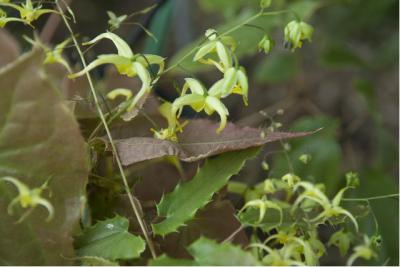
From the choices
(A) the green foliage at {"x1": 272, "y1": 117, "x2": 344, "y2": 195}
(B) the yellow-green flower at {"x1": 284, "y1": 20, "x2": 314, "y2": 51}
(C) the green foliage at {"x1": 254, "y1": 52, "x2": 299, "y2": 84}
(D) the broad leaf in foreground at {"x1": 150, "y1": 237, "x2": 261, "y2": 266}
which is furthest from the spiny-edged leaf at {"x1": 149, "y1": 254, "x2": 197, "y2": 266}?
(C) the green foliage at {"x1": 254, "y1": 52, "x2": 299, "y2": 84}

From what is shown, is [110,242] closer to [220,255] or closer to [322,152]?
[220,255]

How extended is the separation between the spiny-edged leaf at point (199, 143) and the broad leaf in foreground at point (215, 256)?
0.16 ft

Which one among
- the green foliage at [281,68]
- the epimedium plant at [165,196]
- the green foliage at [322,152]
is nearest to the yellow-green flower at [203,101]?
the epimedium plant at [165,196]

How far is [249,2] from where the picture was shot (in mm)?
836

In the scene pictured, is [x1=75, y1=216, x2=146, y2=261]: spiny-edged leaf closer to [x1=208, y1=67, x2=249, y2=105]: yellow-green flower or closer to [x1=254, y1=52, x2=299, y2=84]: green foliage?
[x1=208, y1=67, x2=249, y2=105]: yellow-green flower

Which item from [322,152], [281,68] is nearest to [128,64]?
[322,152]

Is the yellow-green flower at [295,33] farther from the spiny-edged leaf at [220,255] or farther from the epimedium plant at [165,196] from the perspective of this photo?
the spiny-edged leaf at [220,255]

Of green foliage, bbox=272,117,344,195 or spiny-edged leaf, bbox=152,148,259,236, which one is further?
green foliage, bbox=272,117,344,195

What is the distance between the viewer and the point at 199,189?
28 centimetres

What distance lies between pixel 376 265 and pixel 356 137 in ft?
2.31

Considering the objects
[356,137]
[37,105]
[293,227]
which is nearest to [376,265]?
[293,227]

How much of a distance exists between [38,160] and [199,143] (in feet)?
0.27

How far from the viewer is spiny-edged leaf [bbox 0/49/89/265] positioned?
0.76ft

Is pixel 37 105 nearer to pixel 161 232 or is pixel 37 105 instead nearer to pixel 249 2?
pixel 161 232
